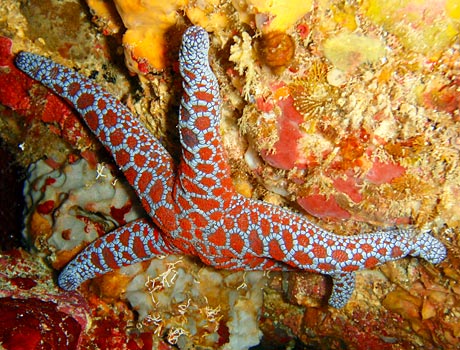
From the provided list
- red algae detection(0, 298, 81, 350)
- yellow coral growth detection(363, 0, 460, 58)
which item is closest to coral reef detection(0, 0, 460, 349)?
yellow coral growth detection(363, 0, 460, 58)

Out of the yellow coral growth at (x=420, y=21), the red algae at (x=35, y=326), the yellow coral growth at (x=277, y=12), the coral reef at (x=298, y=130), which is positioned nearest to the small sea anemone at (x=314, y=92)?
the coral reef at (x=298, y=130)

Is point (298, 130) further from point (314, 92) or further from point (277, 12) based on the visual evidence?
point (277, 12)

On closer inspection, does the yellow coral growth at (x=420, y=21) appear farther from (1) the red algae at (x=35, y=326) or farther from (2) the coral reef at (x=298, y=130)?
(1) the red algae at (x=35, y=326)

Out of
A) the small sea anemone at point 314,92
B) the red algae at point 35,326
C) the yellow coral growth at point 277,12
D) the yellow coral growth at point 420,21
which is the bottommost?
the red algae at point 35,326

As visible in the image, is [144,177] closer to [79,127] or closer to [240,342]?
[79,127]

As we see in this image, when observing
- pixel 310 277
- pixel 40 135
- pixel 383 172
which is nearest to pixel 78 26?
pixel 40 135

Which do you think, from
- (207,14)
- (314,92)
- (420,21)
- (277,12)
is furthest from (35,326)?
(420,21)

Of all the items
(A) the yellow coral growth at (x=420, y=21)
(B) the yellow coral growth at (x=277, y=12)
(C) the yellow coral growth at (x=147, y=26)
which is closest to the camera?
(A) the yellow coral growth at (x=420, y=21)
